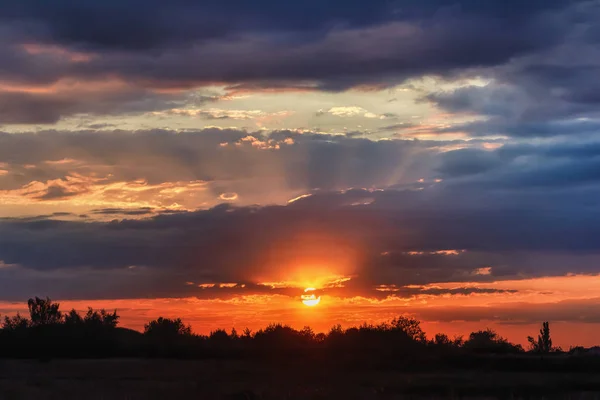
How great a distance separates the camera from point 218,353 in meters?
72.2

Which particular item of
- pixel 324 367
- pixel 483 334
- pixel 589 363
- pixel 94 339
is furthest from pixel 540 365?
pixel 483 334

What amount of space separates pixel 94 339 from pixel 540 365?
3841 cm

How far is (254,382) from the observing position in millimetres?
56781

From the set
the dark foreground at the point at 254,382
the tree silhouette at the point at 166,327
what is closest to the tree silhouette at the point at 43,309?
the tree silhouette at the point at 166,327

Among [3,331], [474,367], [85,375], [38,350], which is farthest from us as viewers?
[3,331]

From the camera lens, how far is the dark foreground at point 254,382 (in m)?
52.8

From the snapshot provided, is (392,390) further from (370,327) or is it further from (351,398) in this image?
Result: (370,327)

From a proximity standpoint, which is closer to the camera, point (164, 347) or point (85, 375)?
point (85, 375)

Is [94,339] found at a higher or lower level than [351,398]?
higher

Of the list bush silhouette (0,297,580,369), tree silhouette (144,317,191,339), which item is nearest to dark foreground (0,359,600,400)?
bush silhouette (0,297,580,369)

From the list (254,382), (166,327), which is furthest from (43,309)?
(254,382)

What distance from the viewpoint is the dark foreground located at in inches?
2077

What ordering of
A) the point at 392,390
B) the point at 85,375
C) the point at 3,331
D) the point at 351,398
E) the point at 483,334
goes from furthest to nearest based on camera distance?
1. the point at 483,334
2. the point at 3,331
3. the point at 85,375
4. the point at 392,390
5. the point at 351,398

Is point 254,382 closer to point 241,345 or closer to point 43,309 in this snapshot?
point 241,345
